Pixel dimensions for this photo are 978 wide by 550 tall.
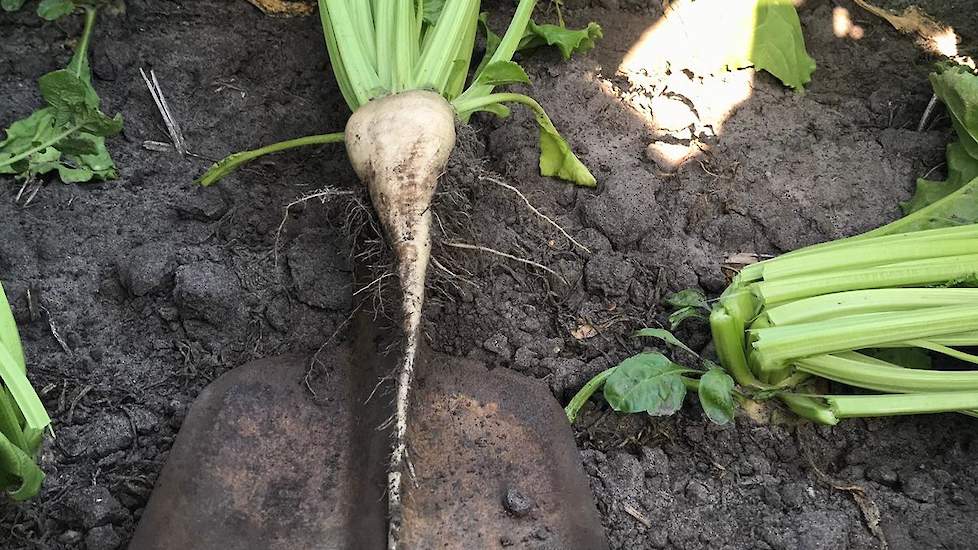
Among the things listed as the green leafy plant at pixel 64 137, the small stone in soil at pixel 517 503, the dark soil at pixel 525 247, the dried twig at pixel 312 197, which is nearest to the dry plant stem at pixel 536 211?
the dark soil at pixel 525 247

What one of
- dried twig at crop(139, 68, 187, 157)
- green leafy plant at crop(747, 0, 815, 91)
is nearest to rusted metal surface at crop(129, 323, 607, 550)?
dried twig at crop(139, 68, 187, 157)

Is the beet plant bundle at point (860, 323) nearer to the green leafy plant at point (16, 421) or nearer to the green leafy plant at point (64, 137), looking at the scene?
the green leafy plant at point (16, 421)

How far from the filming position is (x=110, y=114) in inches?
98.8

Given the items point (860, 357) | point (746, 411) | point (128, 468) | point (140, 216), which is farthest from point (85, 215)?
point (860, 357)

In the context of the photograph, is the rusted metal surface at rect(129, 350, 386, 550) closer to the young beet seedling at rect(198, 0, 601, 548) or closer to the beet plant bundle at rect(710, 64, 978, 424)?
the young beet seedling at rect(198, 0, 601, 548)

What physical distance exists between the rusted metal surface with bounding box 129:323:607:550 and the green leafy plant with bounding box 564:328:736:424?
130 millimetres

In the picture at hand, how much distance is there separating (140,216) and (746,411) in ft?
5.50

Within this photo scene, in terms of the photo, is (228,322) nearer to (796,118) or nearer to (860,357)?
(860,357)

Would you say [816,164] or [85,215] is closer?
[85,215]

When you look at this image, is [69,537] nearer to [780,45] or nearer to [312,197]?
[312,197]

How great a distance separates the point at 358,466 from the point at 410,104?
883mm

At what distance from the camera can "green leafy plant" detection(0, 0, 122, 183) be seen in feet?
7.59

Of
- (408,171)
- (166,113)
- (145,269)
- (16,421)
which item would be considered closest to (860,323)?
(408,171)

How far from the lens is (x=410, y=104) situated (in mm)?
2090
